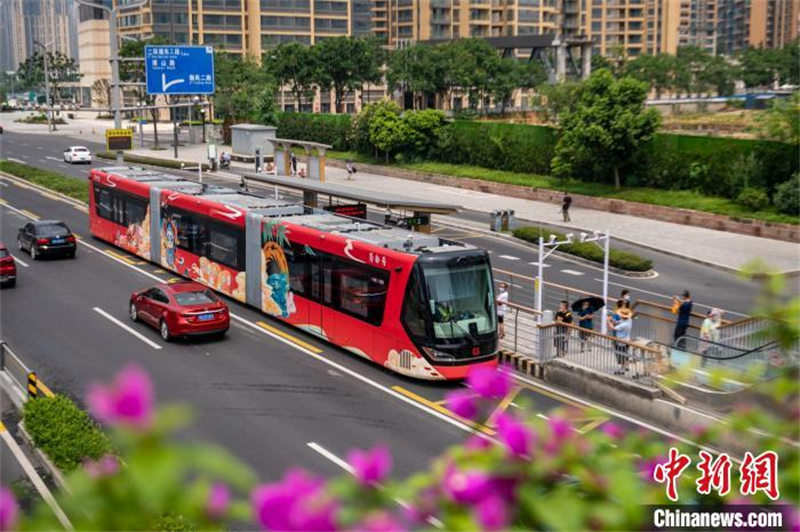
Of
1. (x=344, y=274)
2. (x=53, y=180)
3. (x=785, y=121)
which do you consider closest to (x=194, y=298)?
(x=344, y=274)

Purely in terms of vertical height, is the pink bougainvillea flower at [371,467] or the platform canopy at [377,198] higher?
the pink bougainvillea flower at [371,467]

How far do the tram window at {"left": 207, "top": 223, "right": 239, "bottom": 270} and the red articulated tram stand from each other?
32 millimetres

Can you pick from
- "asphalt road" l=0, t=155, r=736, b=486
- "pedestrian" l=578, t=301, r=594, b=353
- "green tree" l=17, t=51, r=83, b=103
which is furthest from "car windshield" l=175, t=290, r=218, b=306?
"green tree" l=17, t=51, r=83, b=103

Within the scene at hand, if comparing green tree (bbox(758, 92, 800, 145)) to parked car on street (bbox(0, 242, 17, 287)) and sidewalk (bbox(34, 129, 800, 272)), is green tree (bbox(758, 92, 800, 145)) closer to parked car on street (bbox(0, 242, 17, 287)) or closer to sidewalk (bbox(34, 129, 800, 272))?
sidewalk (bbox(34, 129, 800, 272))

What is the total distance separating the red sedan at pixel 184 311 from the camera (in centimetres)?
2273

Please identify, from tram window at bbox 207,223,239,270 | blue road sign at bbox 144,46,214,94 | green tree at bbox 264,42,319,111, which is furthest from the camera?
green tree at bbox 264,42,319,111

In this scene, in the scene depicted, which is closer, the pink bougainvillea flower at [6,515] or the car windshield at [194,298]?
the pink bougainvillea flower at [6,515]

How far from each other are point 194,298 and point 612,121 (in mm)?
29202

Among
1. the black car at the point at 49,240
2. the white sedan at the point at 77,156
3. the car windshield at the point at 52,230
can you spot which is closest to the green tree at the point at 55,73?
the white sedan at the point at 77,156

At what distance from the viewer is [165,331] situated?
23.2 m

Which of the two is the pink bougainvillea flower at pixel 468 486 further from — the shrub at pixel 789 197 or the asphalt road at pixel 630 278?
the shrub at pixel 789 197

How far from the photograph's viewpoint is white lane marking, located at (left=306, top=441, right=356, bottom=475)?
15.4 metres

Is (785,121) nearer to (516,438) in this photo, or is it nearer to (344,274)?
(344,274)

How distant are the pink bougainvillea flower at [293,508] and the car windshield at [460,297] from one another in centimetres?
1667
